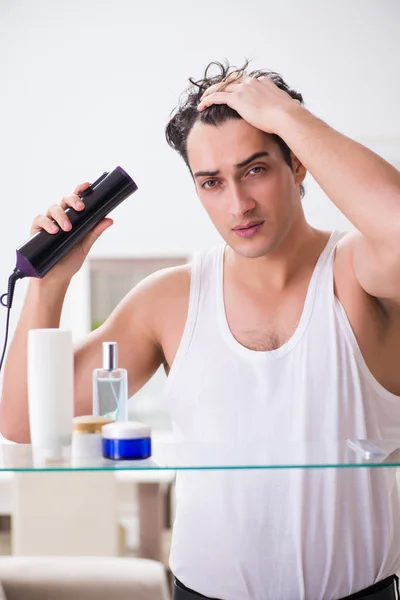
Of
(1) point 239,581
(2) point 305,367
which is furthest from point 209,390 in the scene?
(1) point 239,581

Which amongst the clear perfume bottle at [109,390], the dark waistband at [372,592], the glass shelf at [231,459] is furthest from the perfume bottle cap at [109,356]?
the dark waistband at [372,592]

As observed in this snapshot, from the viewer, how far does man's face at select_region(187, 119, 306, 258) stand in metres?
1.11

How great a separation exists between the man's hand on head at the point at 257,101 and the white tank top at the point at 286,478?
0.82 ft

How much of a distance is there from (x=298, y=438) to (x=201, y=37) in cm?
248

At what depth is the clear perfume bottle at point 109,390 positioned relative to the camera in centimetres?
92

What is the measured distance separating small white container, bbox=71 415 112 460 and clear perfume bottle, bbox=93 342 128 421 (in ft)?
0.10

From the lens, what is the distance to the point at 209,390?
3.77 feet

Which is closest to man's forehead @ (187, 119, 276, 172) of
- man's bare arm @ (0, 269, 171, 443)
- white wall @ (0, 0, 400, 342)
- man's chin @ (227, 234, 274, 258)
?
man's chin @ (227, 234, 274, 258)

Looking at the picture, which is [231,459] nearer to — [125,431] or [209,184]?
[125,431]

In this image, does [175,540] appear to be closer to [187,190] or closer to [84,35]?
[187,190]

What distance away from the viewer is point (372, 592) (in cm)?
103

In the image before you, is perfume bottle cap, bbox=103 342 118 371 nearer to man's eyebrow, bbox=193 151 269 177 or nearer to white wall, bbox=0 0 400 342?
man's eyebrow, bbox=193 151 269 177

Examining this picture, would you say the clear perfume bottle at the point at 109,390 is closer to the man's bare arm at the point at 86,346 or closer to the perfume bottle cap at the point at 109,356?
the perfume bottle cap at the point at 109,356

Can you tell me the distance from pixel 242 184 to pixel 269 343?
8.8 inches
